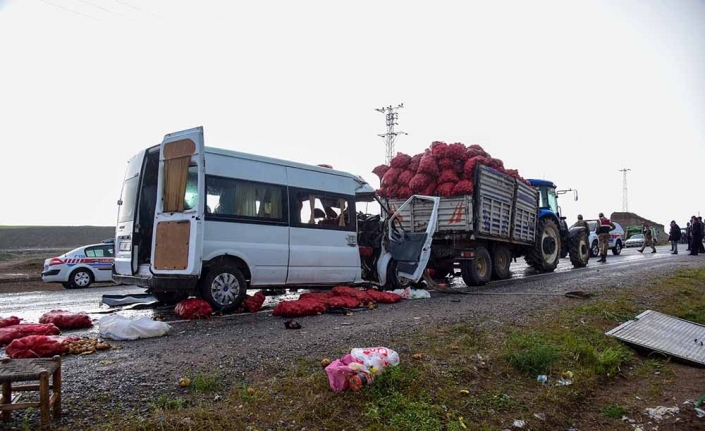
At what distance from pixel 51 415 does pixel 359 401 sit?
204 centimetres

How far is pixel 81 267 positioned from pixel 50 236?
155 ft

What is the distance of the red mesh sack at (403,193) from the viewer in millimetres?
12575

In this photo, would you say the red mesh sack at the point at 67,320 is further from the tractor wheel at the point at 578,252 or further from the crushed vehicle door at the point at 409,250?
the tractor wheel at the point at 578,252

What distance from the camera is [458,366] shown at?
4.38m

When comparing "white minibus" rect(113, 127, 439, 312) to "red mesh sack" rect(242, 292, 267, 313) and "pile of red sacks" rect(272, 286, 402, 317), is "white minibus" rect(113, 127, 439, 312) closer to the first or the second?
"red mesh sack" rect(242, 292, 267, 313)

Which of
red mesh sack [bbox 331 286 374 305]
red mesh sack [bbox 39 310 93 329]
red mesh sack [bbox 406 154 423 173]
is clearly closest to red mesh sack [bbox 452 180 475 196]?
Answer: red mesh sack [bbox 406 154 423 173]

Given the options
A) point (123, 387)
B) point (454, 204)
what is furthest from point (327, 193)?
point (123, 387)

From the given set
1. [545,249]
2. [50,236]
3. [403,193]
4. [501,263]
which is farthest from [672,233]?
[50,236]

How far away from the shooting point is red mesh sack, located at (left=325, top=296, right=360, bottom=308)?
799 centimetres

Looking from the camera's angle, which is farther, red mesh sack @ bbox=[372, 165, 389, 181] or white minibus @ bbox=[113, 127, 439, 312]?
red mesh sack @ bbox=[372, 165, 389, 181]

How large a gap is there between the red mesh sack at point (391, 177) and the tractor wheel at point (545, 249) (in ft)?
17.1

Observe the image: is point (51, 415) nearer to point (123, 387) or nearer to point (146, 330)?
point (123, 387)

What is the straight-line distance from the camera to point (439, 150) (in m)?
12.4

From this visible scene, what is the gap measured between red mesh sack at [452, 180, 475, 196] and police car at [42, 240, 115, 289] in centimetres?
1141
